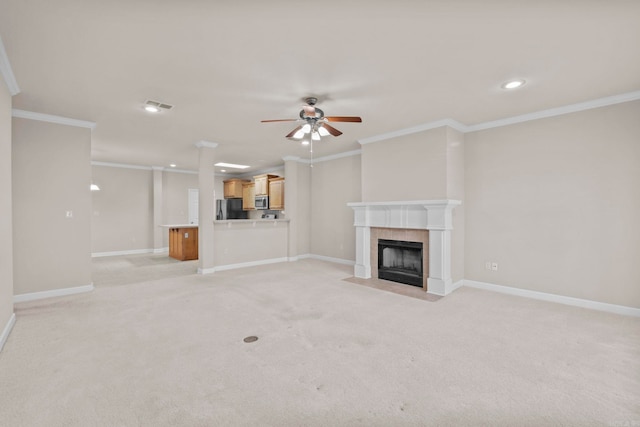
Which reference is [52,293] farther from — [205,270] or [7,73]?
[7,73]

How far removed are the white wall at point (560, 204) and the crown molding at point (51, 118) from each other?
606cm

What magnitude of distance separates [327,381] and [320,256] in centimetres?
526

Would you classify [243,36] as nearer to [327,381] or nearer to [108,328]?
[327,381]

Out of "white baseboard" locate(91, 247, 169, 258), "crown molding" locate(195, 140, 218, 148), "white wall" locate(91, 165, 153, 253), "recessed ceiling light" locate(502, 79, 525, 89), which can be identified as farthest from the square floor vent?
"white baseboard" locate(91, 247, 169, 258)

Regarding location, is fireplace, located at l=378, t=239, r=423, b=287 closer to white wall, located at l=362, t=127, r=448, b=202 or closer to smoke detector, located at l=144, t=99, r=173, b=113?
white wall, located at l=362, t=127, r=448, b=202

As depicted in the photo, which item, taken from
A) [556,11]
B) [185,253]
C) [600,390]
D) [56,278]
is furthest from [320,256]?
[556,11]

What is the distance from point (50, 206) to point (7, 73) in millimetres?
2010

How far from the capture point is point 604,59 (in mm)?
2598

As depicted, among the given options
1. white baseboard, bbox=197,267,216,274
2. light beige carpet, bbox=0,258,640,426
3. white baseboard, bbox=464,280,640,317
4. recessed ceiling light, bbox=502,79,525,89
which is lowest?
light beige carpet, bbox=0,258,640,426

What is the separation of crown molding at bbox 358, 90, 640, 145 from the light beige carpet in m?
2.58

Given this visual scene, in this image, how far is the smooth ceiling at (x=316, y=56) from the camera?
1.98m

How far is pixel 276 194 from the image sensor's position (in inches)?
334

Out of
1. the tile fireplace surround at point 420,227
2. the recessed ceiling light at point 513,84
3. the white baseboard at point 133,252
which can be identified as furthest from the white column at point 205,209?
the recessed ceiling light at point 513,84

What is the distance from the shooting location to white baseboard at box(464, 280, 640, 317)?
11.2 feet
